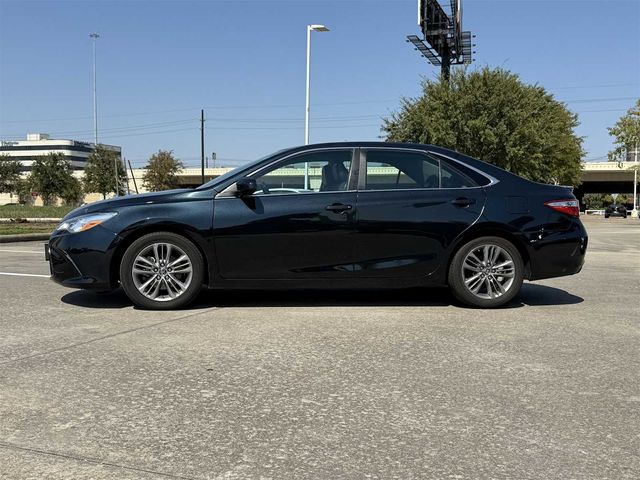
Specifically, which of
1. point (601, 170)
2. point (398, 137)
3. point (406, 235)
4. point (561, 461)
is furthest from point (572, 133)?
point (561, 461)

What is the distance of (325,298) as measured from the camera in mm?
6711

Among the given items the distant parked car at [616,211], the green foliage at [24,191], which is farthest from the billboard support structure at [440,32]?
the green foliage at [24,191]

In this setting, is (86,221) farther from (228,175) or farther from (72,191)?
(72,191)

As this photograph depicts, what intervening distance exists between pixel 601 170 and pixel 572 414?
91737 millimetres

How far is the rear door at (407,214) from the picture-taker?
5895mm

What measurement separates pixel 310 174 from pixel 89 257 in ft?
7.45

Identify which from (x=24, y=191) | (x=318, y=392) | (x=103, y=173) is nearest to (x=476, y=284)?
(x=318, y=392)

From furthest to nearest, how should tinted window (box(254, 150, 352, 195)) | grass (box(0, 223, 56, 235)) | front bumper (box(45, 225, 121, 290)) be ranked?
grass (box(0, 223, 56, 235)) < tinted window (box(254, 150, 352, 195)) < front bumper (box(45, 225, 121, 290))

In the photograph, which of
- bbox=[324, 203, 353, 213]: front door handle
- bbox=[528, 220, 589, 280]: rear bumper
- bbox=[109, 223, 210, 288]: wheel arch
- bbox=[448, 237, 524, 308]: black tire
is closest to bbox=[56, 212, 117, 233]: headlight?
bbox=[109, 223, 210, 288]: wheel arch

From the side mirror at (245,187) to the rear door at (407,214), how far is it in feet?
3.40

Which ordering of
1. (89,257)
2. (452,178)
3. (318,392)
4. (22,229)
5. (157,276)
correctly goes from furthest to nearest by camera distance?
(22,229)
(452,178)
(157,276)
(89,257)
(318,392)

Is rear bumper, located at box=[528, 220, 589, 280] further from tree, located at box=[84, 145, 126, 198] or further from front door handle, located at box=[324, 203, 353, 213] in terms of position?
tree, located at box=[84, 145, 126, 198]

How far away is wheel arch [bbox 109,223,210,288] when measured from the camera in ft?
19.0

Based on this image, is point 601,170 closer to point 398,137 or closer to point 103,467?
point 398,137
